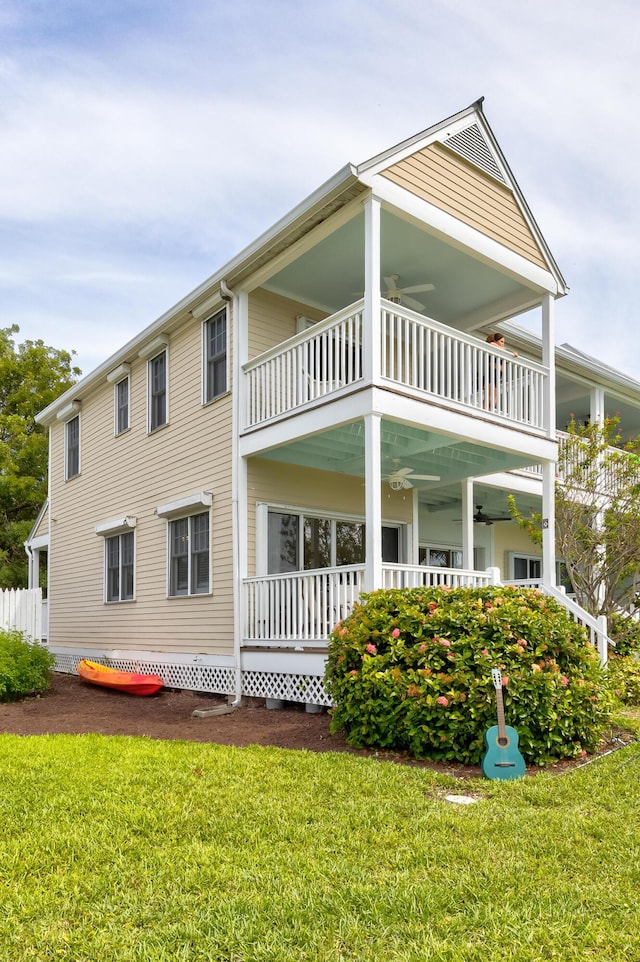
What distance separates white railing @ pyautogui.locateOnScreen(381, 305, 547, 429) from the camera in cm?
1021

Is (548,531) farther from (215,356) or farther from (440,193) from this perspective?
(215,356)

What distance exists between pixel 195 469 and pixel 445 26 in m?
7.46

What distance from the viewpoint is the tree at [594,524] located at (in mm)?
12836

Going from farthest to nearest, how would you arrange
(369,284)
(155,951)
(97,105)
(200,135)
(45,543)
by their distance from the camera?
(45,543) < (200,135) < (97,105) < (369,284) < (155,951)

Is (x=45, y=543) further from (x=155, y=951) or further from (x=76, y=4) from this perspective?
(x=155, y=951)

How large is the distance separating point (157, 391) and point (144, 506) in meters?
2.18

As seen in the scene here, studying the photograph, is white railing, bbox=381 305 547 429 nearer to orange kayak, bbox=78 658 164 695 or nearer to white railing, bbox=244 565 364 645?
white railing, bbox=244 565 364 645

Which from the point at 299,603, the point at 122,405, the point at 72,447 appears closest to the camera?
the point at 299,603

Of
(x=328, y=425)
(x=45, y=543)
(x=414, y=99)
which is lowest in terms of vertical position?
(x=45, y=543)

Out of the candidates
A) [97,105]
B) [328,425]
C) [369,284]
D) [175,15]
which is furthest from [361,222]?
[97,105]

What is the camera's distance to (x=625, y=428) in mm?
20797

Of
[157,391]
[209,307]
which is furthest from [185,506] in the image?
[209,307]

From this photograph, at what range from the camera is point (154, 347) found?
14.3 metres

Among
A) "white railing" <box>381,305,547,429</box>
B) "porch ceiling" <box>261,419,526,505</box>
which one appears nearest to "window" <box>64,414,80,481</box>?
"porch ceiling" <box>261,419,526,505</box>
